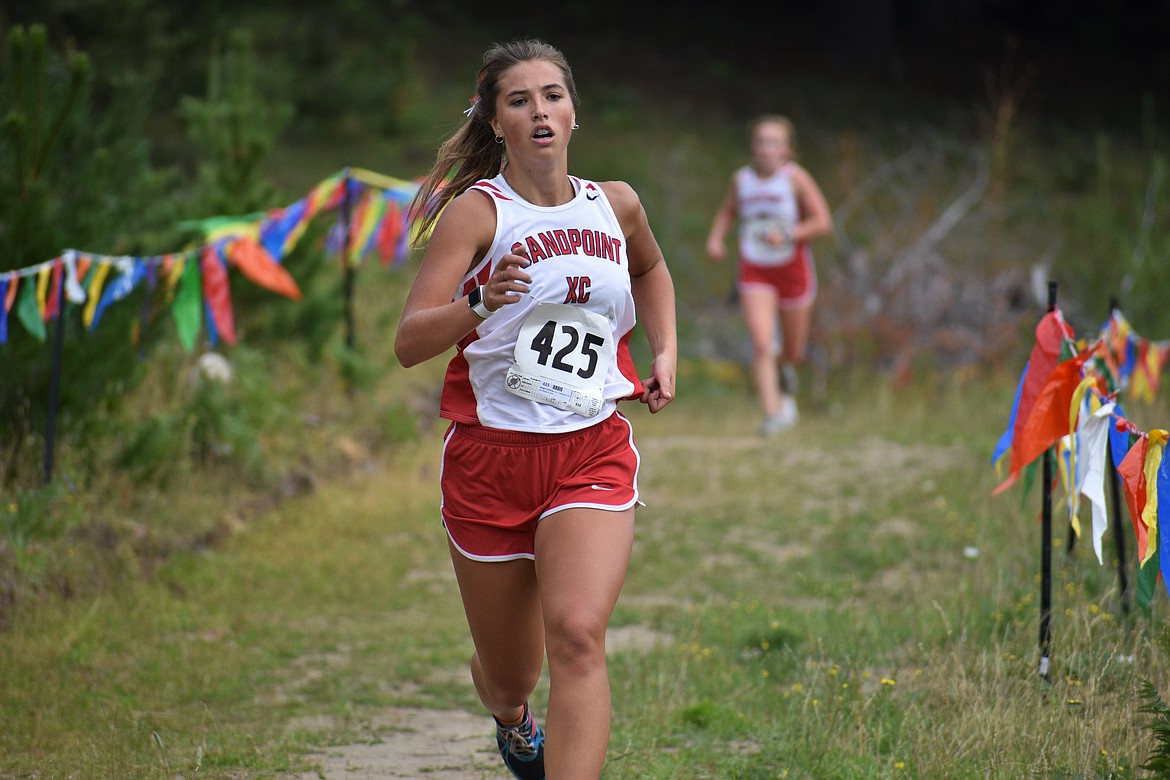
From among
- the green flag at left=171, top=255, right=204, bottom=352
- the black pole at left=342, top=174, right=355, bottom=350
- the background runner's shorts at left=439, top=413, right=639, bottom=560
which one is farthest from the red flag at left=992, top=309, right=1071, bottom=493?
the black pole at left=342, top=174, right=355, bottom=350

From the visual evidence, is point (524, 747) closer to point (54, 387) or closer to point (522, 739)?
point (522, 739)

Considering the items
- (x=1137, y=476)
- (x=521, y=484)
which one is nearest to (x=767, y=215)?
(x=1137, y=476)

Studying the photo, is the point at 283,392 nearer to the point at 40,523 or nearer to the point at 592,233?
the point at 40,523

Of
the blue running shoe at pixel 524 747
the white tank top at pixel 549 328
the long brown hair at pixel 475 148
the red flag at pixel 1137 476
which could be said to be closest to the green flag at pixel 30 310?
the long brown hair at pixel 475 148

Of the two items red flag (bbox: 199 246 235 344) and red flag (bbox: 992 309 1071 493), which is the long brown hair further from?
red flag (bbox: 199 246 235 344)

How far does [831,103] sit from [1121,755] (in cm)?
1957

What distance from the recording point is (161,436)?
6.45 meters

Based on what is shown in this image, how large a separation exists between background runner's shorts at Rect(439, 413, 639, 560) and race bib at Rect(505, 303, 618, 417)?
3.8 inches

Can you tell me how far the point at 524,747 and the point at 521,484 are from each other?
84 cm

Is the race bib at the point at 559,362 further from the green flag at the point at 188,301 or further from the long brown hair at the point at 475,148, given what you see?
the green flag at the point at 188,301

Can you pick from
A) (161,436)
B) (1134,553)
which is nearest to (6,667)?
(161,436)

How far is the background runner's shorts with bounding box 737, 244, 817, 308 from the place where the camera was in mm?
9516

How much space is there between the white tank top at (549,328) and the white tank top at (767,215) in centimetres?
604

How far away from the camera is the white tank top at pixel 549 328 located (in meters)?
3.41
